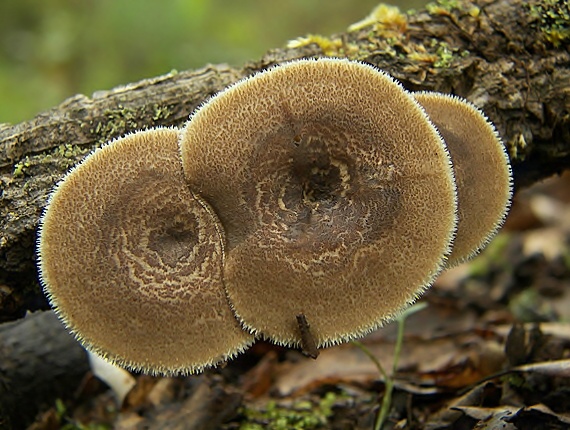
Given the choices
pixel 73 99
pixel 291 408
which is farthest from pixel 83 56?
pixel 291 408

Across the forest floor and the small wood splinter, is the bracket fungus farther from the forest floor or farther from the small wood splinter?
the forest floor

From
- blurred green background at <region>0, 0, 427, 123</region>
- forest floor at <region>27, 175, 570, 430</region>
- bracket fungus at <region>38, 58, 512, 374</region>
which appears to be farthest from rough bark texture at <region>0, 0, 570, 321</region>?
blurred green background at <region>0, 0, 427, 123</region>

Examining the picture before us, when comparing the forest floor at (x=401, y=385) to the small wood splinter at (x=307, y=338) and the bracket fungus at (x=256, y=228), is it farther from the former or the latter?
the bracket fungus at (x=256, y=228)

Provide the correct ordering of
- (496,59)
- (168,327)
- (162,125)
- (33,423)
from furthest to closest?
(33,423) < (496,59) < (162,125) < (168,327)

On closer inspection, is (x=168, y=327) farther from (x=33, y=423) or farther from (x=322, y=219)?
(x=33, y=423)

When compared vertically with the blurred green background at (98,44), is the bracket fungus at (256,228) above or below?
below

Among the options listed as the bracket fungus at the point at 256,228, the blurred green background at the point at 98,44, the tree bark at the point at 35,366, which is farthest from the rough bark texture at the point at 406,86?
the blurred green background at the point at 98,44
